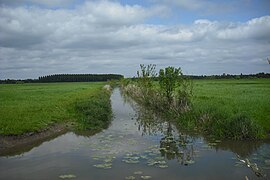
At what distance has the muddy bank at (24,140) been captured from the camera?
11.5 metres

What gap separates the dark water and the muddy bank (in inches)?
16.0

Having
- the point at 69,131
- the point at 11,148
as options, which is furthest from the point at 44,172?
the point at 69,131

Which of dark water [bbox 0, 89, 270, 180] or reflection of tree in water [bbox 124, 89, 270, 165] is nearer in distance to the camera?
dark water [bbox 0, 89, 270, 180]

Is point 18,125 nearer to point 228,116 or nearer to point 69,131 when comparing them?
point 69,131

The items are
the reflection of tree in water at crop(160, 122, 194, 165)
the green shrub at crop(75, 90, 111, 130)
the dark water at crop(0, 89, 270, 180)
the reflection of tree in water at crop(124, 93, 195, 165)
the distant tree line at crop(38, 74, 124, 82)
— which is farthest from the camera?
the distant tree line at crop(38, 74, 124, 82)

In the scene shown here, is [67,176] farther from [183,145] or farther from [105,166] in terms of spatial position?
[183,145]

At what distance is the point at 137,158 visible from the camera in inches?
399

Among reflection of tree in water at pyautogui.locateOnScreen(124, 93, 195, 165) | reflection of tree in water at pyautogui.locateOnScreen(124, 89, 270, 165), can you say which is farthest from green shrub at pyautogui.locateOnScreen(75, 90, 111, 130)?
reflection of tree in water at pyautogui.locateOnScreen(124, 89, 270, 165)

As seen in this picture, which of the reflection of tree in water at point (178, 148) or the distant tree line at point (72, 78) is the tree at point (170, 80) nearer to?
the reflection of tree in water at point (178, 148)

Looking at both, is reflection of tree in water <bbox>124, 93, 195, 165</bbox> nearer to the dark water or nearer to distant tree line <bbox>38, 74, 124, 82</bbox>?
the dark water

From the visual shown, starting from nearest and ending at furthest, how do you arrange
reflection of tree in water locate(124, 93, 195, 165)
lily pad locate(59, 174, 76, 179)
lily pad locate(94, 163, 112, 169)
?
lily pad locate(59, 174, 76, 179) → lily pad locate(94, 163, 112, 169) → reflection of tree in water locate(124, 93, 195, 165)

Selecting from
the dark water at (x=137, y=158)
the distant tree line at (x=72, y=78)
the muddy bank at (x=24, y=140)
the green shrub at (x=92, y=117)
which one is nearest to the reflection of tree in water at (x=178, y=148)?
the dark water at (x=137, y=158)

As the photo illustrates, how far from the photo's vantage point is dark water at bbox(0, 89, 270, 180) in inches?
341

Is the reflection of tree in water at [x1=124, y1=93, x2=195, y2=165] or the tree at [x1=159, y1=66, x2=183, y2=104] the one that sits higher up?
the tree at [x1=159, y1=66, x2=183, y2=104]
